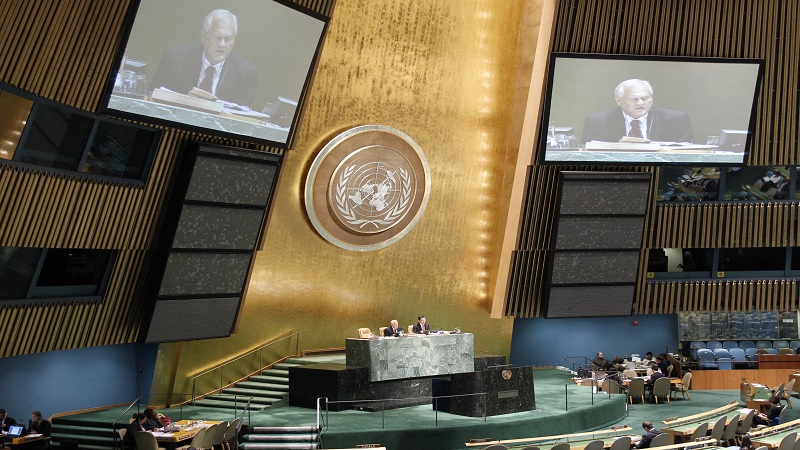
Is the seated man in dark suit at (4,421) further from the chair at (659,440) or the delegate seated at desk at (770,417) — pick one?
the delegate seated at desk at (770,417)

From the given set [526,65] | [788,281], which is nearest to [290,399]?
[526,65]

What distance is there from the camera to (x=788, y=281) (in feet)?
64.9

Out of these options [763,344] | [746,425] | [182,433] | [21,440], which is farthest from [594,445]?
[763,344]

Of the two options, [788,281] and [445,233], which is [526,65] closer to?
[445,233]

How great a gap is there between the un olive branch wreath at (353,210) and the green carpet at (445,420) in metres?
4.07

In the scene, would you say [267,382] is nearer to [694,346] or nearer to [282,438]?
[282,438]

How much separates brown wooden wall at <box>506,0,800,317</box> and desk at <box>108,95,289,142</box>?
5.44 meters

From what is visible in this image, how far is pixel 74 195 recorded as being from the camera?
41.1 feet

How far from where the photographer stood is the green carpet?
12945mm

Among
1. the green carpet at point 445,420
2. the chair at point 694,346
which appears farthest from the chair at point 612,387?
the chair at point 694,346

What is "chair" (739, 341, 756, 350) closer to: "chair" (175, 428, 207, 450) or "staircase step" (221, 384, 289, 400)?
"staircase step" (221, 384, 289, 400)

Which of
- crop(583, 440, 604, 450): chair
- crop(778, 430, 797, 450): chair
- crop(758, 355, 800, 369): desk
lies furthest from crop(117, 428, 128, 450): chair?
crop(758, 355, 800, 369): desk

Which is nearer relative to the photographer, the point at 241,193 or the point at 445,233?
the point at 241,193

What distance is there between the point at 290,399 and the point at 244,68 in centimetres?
545
